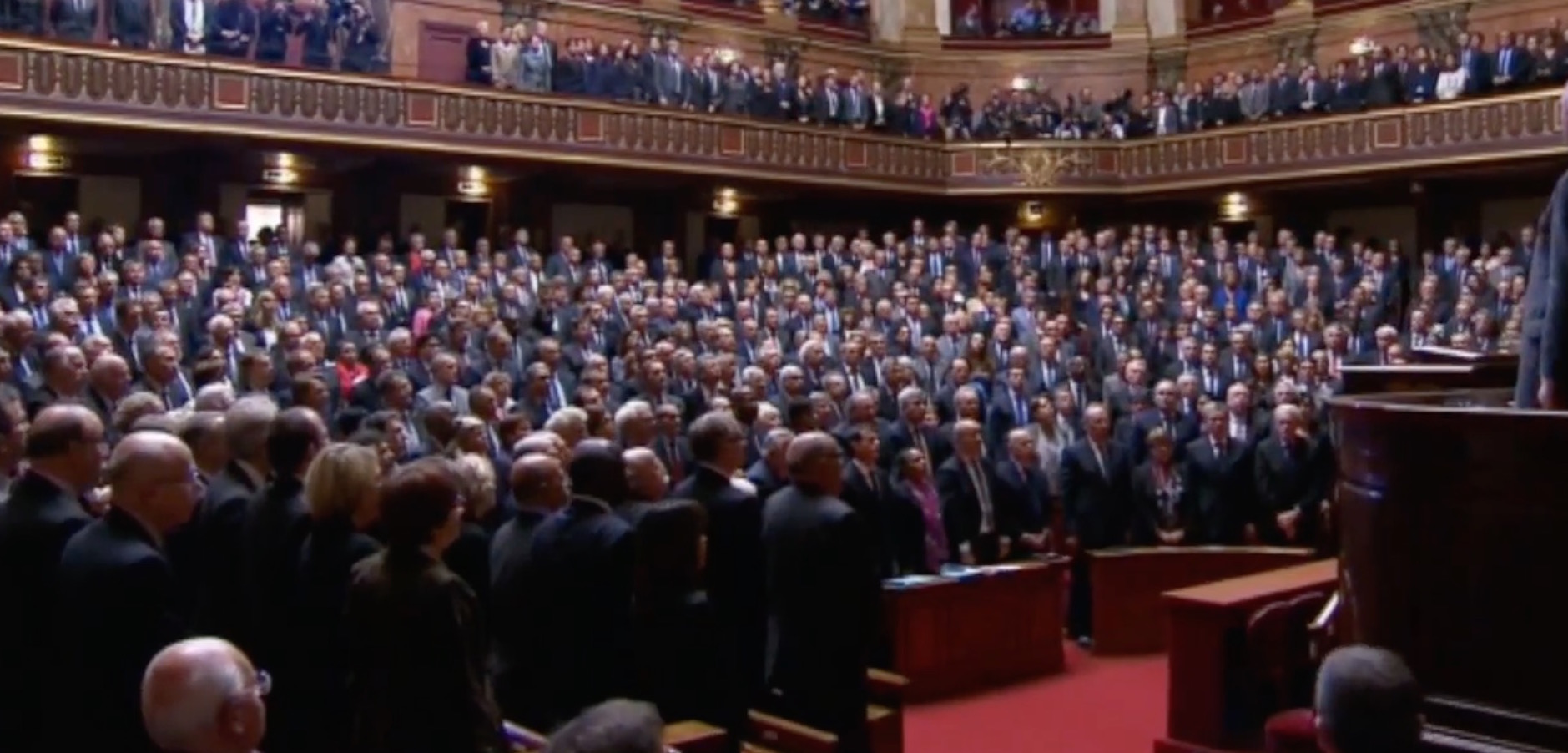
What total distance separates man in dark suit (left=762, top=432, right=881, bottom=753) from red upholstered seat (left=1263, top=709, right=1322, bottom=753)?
1135 mm

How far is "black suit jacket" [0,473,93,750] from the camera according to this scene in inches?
123

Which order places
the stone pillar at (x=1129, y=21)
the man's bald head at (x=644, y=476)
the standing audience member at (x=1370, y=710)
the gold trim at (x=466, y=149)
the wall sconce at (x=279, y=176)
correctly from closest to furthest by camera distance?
the standing audience member at (x=1370, y=710) → the man's bald head at (x=644, y=476) → the gold trim at (x=466, y=149) → the wall sconce at (x=279, y=176) → the stone pillar at (x=1129, y=21)

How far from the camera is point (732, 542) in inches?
179

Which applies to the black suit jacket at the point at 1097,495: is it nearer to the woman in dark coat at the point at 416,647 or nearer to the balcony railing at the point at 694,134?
the woman in dark coat at the point at 416,647

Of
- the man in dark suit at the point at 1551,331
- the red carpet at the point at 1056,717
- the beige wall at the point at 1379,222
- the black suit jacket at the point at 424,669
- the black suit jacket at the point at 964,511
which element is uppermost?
the beige wall at the point at 1379,222

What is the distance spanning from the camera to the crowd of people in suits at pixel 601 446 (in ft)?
10.2

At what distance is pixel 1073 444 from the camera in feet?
27.2

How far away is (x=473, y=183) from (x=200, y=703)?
1457cm

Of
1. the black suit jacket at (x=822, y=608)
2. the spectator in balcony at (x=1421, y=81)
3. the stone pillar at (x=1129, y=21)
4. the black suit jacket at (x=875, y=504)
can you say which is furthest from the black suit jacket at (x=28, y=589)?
the stone pillar at (x=1129, y=21)

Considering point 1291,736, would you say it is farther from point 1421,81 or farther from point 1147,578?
point 1421,81

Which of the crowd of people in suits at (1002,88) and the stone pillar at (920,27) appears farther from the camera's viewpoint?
the stone pillar at (920,27)

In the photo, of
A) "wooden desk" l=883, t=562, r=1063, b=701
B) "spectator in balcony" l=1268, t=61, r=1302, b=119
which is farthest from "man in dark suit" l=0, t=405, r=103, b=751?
"spectator in balcony" l=1268, t=61, r=1302, b=119

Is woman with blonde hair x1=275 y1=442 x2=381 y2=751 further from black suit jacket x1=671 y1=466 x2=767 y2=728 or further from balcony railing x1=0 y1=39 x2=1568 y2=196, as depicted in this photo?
balcony railing x1=0 y1=39 x2=1568 y2=196

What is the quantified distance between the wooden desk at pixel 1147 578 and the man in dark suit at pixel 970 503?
0.53m
